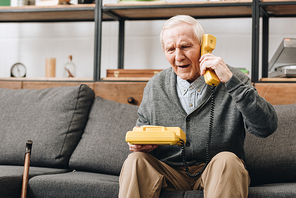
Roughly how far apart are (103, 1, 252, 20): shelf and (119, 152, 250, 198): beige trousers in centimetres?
122

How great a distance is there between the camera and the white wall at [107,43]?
2.60m

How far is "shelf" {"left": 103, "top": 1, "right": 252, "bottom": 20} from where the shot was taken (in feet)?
7.46

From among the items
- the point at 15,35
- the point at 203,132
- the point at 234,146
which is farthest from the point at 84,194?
the point at 15,35

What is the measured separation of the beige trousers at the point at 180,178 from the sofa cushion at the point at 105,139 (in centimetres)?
45

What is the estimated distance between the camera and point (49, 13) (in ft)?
8.60

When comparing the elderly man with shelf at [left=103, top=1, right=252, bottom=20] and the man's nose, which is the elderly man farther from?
shelf at [left=103, top=1, right=252, bottom=20]

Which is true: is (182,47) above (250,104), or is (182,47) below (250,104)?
above

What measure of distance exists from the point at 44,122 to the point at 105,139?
1.33ft

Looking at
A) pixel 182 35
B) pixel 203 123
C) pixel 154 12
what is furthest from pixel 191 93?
pixel 154 12

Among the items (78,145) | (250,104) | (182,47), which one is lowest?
(78,145)

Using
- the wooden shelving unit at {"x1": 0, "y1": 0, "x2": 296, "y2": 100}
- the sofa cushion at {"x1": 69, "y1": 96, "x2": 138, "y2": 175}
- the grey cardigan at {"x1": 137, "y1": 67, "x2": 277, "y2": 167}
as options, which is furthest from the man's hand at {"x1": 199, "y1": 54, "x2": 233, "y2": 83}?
the wooden shelving unit at {"x1": 0, "y1": 0, "x2": 296, "y2": 100}

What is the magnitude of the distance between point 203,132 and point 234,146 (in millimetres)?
154

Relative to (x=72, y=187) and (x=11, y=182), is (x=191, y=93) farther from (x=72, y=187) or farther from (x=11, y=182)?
(x=11, y=182)

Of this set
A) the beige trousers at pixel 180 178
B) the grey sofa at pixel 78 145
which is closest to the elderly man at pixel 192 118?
the beige trousers at pixel 180 178
